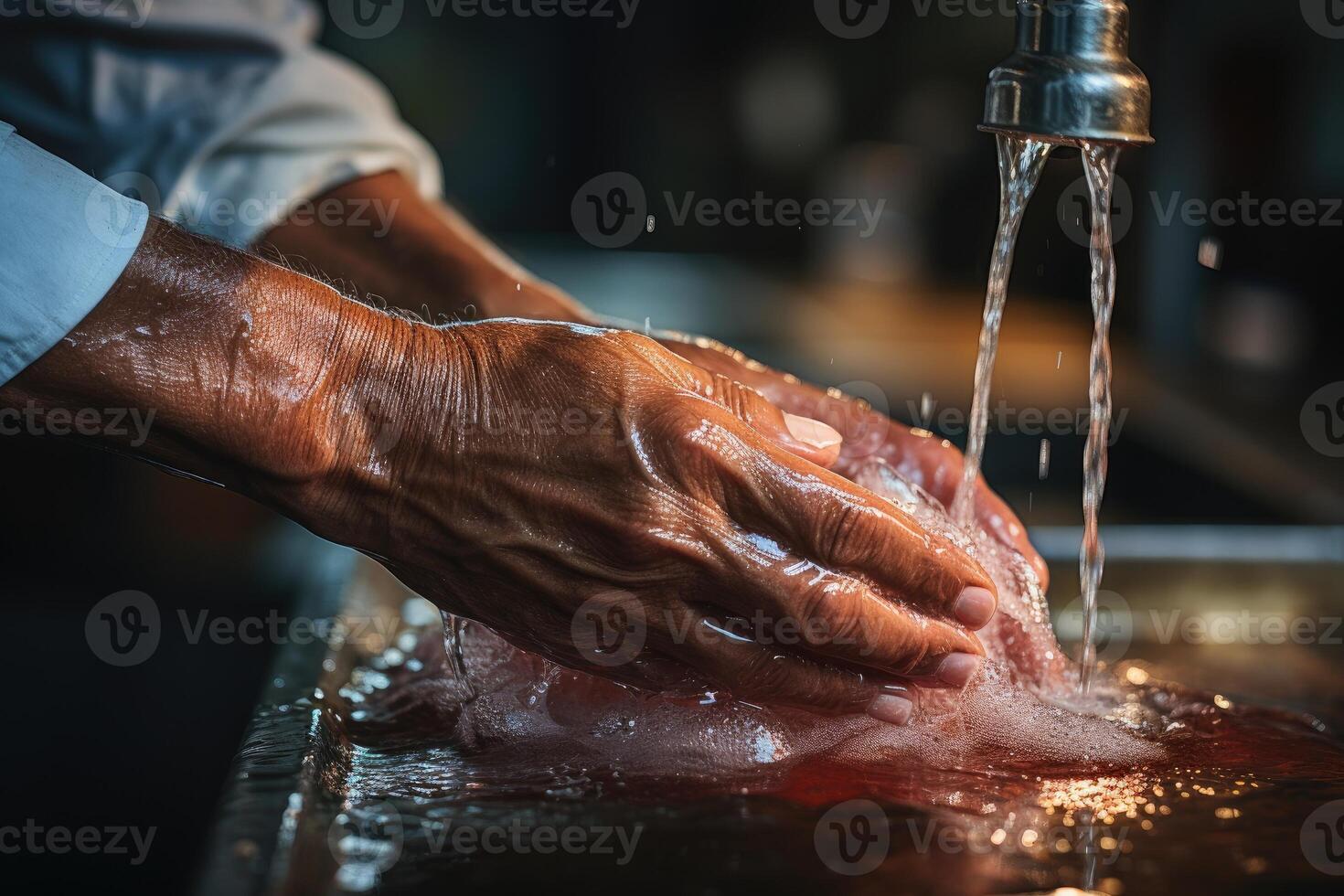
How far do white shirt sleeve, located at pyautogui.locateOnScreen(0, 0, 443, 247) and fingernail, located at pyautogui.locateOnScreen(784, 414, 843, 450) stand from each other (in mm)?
811

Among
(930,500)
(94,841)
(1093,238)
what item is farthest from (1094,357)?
(94,841)

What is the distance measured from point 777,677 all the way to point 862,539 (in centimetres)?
12

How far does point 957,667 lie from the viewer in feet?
2.92

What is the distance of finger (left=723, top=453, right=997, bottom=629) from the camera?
829 millimetres

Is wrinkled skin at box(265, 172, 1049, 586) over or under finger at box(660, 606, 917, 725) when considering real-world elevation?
over

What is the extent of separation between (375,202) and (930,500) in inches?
31.3

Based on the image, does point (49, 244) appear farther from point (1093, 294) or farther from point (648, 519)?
point (1093, 294)

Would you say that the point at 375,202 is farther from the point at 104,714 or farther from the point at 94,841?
the point at 94,841

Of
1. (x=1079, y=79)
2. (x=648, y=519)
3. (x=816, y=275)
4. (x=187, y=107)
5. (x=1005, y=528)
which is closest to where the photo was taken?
(x=1079, y=79)

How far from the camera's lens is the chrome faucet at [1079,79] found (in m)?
0.70

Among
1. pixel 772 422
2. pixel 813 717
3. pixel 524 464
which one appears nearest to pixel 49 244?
pixel 524 464

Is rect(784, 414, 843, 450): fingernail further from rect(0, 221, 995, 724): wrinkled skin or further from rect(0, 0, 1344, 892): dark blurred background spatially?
rect(0, 0, 1344, 892): dark blurred background

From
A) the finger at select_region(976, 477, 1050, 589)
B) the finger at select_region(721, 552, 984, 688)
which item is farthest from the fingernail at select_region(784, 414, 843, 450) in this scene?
the finger at select_region(976, 477, 1050, 589)

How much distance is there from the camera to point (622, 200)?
5.16 meters
